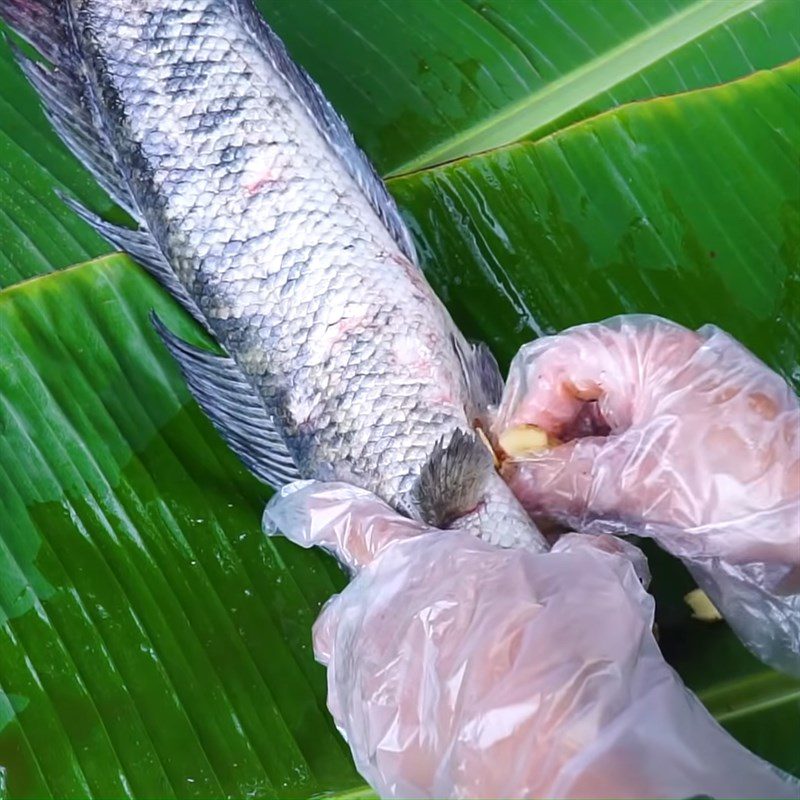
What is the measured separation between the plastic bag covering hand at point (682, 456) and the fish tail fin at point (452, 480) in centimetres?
9

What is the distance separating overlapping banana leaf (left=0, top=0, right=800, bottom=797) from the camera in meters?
1.35

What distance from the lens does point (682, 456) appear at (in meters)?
1.17

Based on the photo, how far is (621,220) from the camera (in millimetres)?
1465

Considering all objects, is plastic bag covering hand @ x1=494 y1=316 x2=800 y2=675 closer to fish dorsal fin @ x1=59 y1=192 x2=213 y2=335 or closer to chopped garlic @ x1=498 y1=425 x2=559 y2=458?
chopped garlic @ x1=498 y1=425 x2=559 y2=458

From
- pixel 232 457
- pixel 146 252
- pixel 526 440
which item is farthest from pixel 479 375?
pixel 146 252

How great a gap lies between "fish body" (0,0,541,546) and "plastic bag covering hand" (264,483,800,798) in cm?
15

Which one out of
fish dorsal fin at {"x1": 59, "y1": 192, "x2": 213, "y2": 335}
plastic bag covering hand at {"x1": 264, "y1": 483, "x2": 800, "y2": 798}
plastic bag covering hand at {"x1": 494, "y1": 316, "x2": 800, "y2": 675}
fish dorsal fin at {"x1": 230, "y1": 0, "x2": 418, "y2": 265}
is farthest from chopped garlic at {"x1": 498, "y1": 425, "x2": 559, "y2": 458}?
fish dorsal fin at {"x1": 59, "y1": 192, "x2": 213, "y2": 335}

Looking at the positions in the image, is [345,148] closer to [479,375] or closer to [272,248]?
[272,248]

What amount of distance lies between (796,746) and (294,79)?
1.39 meters

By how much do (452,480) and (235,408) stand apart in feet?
1.39

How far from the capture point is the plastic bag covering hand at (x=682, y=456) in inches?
44.3

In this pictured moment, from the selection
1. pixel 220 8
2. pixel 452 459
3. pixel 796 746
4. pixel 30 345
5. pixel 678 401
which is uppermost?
pixel 220 8

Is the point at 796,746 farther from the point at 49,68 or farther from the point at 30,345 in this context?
the point at 49,68

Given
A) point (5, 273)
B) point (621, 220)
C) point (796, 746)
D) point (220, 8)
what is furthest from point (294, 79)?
point (796, 746)
